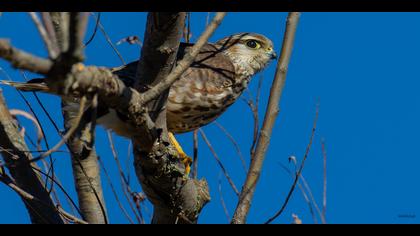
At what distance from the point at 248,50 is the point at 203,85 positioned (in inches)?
38.2

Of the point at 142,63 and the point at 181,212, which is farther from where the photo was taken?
the point at 181,212

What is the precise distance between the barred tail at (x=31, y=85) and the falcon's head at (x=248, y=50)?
5.02 ft

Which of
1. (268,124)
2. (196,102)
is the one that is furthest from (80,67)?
(196,102)

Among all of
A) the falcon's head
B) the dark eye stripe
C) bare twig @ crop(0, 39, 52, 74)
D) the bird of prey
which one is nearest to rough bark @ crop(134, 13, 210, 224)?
the bird of prey

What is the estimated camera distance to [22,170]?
9.74ft

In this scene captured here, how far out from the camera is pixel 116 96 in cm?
189

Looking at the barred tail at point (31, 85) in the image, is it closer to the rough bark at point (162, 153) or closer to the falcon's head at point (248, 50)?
the rough bark at point (162, 153)

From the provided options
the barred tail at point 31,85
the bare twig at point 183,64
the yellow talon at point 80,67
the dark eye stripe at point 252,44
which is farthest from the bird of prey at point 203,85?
the yellow talon at point 80,67

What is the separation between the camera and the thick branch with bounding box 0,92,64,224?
2.84m

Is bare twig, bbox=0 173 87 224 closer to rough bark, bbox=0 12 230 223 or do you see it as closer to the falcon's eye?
rough bark, bbox=0 12 230 223

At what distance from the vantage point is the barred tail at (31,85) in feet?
9.32
